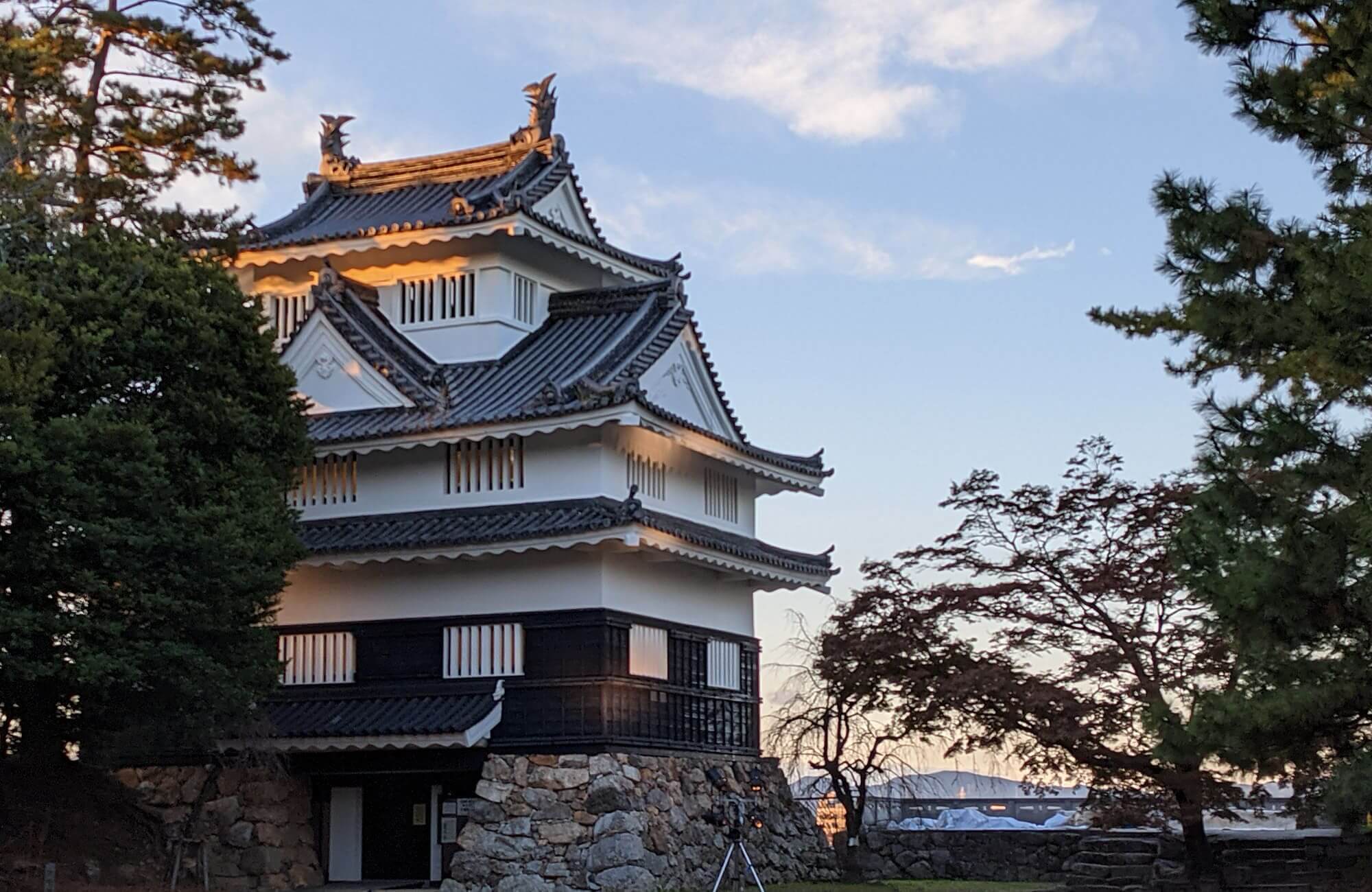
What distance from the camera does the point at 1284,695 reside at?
43.0 ft

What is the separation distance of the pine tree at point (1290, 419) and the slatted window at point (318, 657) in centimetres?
1342

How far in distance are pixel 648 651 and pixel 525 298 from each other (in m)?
6.56

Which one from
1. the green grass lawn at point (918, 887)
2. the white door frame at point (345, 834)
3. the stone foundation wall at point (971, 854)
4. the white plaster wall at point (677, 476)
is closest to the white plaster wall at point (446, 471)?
the white plaster wall at point (677, 476)

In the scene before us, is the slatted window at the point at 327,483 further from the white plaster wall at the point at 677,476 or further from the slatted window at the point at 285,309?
the white plaster wall at the point at 677,476

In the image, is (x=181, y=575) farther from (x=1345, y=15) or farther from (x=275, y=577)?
(x=1345, y=15)

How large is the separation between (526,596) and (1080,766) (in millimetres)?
9184

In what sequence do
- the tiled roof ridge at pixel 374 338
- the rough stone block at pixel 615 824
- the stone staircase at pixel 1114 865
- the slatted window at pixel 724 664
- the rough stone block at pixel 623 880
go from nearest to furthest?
1. the rough stone block at pixel 623 880
2. the rough stone block at pixel 615 824
3. the tiled roof ridge at pixel 374 338
4. the slatted window at pixel 724 664
5. the stone staircase at pixel 1114 865

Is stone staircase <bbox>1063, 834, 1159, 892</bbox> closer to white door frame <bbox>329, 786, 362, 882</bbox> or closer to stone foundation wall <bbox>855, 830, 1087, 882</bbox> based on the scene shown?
stone foundation wall <bbox>855, 830, 1087, 882</bbox>

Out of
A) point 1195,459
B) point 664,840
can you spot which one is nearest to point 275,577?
point 664,840

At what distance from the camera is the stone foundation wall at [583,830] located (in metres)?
21.3

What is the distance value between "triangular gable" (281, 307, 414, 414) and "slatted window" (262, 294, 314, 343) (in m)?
1.50

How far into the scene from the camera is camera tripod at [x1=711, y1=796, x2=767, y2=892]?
2178 cm

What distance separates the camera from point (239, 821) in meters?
23.4

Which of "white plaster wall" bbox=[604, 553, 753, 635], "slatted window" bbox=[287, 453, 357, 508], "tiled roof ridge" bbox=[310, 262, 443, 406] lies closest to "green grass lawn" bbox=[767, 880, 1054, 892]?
"white plaster wall" bbox=[604, 553, 753, 635]
